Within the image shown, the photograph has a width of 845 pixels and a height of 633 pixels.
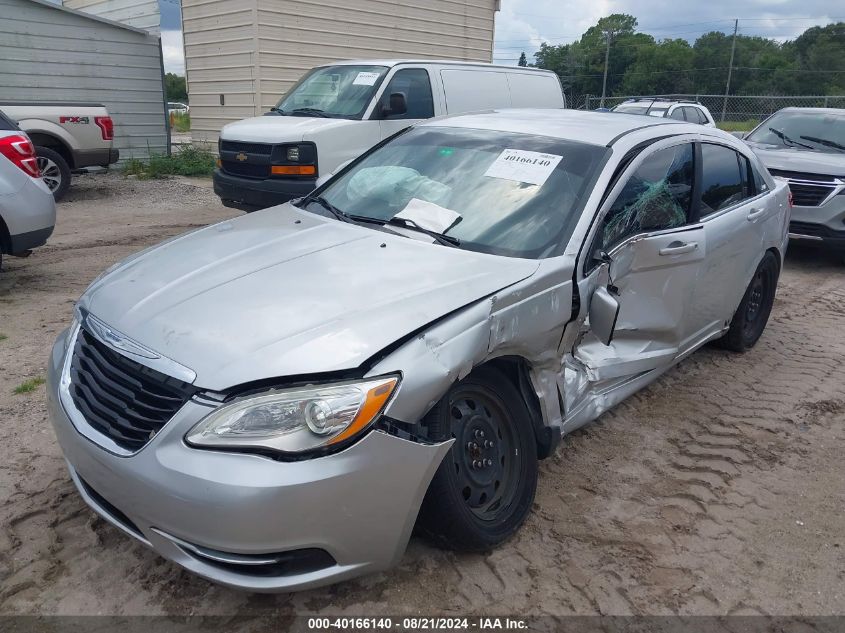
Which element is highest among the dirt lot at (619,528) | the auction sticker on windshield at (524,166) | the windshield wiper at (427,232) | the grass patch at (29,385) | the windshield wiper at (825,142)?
the auction sticker on windshield at (524,166)

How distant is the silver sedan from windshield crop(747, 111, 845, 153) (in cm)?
598

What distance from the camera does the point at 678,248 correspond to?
3.91 metres

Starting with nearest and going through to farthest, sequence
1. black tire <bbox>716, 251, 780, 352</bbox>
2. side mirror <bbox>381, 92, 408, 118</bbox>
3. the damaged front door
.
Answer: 1. the damaged front door
2. black tire <bbox>716, 251, 780, 352</bbox>
3. side mirror <bbox>381, 92, 408, 118</bbox>

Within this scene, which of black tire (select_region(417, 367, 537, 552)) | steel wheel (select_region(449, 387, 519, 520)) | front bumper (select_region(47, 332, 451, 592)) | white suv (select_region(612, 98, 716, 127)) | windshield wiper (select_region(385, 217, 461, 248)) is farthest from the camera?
white suv (select_region(612, 98, 716, 127))

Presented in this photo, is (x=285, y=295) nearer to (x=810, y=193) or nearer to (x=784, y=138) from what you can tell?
(x=810, y=193)

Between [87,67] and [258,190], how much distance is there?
25.6ft

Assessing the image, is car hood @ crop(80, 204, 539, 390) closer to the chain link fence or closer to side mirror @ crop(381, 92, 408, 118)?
side mirror @ crop(381, 92, 408, 118)

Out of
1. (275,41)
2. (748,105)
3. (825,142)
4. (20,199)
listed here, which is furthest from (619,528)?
(748,105)

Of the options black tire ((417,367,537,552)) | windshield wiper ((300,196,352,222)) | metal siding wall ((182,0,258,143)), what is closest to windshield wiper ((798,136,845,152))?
windshield wiper ((300,196,352,222))

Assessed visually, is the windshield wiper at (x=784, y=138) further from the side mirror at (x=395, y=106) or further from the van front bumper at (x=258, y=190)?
the van front bumper at (x=258, y=190)

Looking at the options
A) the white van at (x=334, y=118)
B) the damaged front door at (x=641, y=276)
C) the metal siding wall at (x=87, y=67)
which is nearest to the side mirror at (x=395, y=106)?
the white van at (x=334, y=118)

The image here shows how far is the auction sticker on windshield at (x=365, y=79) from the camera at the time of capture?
8.61 m

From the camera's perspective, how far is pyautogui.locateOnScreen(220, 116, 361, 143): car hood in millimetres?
7930

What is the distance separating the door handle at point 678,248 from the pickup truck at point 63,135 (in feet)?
31.2
